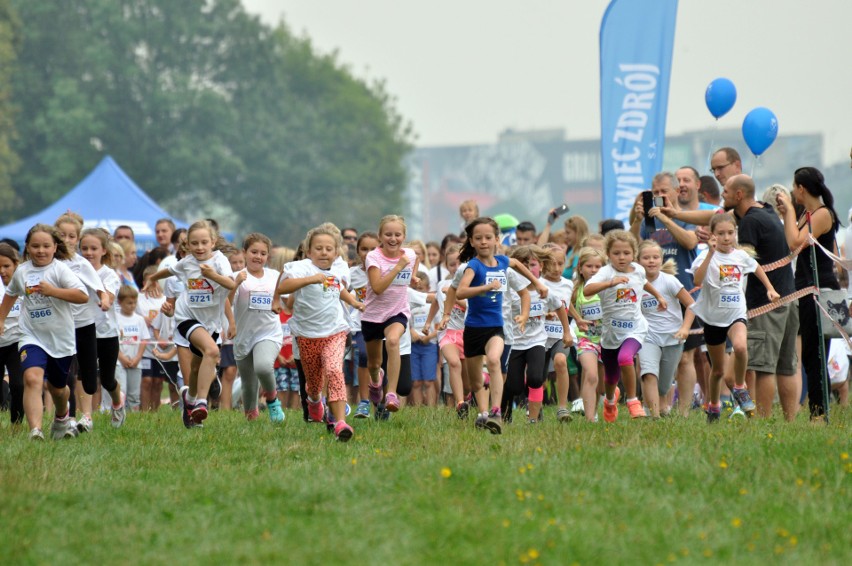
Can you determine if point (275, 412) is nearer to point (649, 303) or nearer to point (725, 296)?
point (649, 303)

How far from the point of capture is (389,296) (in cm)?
1305

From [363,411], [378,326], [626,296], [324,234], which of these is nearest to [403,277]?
[378,326]

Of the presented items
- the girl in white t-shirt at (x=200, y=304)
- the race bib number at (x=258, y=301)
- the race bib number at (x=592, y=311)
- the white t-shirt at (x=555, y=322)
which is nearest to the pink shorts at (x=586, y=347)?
the race bib number at (x=592, y=311)

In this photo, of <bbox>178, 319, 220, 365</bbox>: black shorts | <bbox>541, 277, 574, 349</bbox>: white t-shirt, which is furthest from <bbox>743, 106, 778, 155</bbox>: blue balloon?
<bbox>178, 319, 220, 365</bbox>: black shorts

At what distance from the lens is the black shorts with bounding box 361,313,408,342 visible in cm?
1302

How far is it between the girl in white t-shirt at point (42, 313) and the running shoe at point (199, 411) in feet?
4.20

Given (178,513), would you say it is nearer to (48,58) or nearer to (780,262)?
(780,262)

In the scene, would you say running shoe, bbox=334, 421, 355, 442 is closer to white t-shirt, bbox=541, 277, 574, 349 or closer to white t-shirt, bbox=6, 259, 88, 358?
white t-shirt, bbox=6, 259, 88, 358

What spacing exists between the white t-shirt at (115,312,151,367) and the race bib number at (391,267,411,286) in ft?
17.6

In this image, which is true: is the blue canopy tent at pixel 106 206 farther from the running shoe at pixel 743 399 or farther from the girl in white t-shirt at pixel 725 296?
the running shoe at pixel 743 399

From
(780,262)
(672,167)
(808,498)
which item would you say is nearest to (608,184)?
(780,262)

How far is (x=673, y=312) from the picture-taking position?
13.6 meters

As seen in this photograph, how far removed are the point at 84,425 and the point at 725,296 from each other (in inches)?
244

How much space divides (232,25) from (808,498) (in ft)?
245
